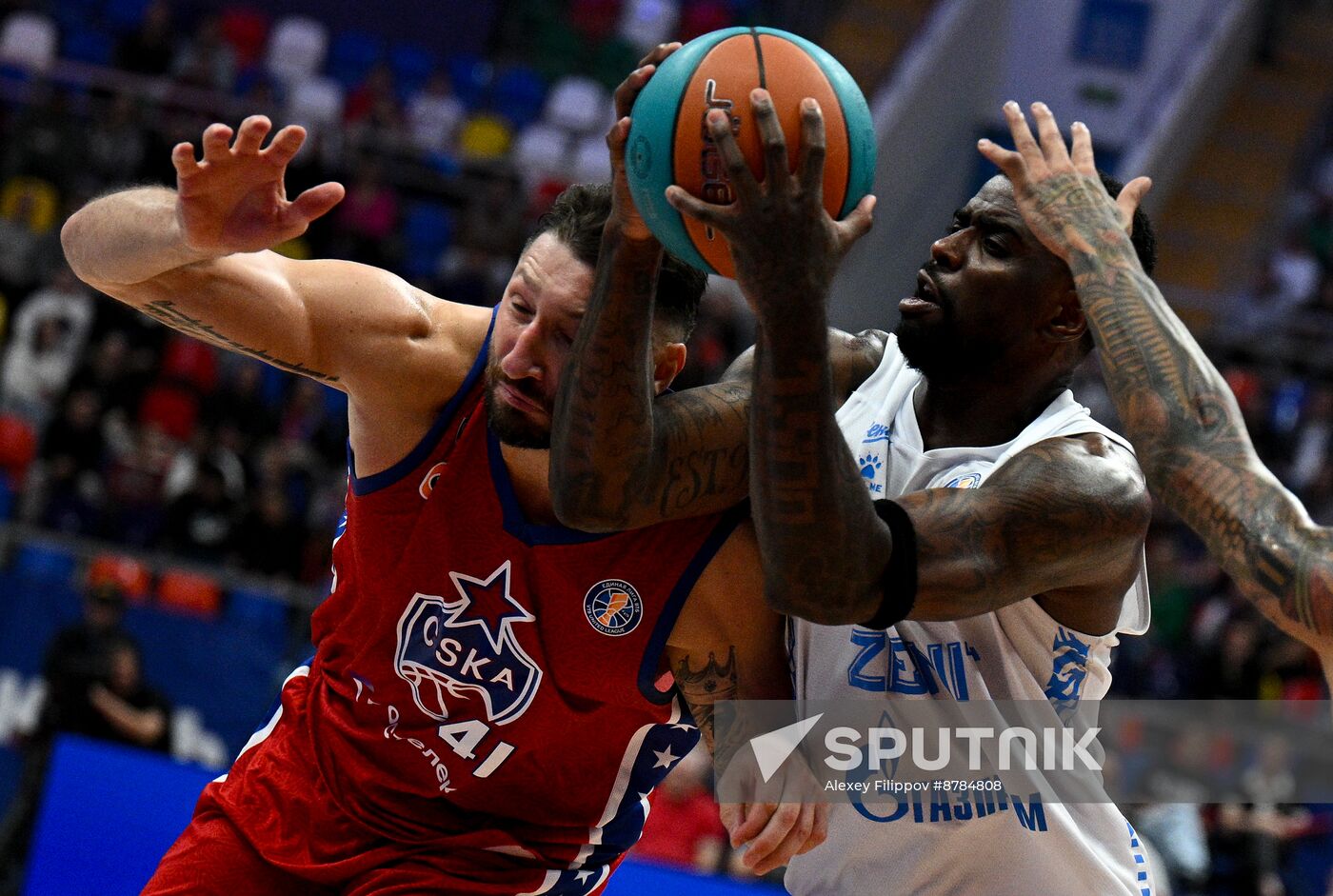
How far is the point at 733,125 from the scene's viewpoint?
8.66 feet

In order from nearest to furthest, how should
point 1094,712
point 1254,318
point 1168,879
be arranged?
point 1094,712 < point 1168,879 < point 1254,318

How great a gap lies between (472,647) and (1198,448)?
5.09 ft

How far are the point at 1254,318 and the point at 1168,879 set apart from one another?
667 centimetres

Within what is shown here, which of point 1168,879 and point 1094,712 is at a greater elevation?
point 1094,712

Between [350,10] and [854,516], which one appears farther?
[350,10]

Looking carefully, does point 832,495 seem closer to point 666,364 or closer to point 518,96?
point 666,364

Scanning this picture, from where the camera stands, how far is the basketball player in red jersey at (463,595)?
129 inches

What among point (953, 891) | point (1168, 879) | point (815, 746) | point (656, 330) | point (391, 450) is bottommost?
point (1168, 879)

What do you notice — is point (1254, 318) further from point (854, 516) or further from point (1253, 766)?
point (854, 516)

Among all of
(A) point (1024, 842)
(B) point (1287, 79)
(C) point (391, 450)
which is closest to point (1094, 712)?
(A) point (1024, 842)

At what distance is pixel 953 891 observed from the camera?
3.29 m

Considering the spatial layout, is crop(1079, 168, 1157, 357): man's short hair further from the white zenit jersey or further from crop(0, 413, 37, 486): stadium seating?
crop(0, 413, 37, 486): stadium seating

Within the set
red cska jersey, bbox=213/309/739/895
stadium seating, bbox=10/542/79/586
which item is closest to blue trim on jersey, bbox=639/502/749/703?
red cska jersey, bbox=213/309/739/895

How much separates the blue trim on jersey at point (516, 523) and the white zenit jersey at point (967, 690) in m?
0.54
